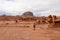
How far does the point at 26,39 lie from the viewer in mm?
13250

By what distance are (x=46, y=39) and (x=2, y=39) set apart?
10.6 feet

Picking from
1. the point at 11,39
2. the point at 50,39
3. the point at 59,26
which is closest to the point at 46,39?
the point at 50,39

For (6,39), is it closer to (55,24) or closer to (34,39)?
(34,39)

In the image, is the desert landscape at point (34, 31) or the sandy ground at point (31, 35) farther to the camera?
the desert landscape at point (34, 31)

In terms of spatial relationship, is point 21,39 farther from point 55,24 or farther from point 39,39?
point 55,24

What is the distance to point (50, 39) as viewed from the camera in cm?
1324

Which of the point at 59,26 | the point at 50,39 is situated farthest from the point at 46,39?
the point at 59,26

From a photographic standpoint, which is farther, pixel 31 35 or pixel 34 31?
pixel 34 31

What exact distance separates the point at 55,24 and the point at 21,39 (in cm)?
848

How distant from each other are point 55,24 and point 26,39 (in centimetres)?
827

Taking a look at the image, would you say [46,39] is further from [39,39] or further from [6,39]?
[6,39]

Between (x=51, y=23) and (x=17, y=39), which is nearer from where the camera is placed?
(x=17, y=39)

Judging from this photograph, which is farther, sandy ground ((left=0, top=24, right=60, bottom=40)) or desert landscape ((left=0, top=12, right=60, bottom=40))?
desert landscape ((left=0, top=12, right=60, bottom=40))

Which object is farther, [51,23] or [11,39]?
[51,23]
